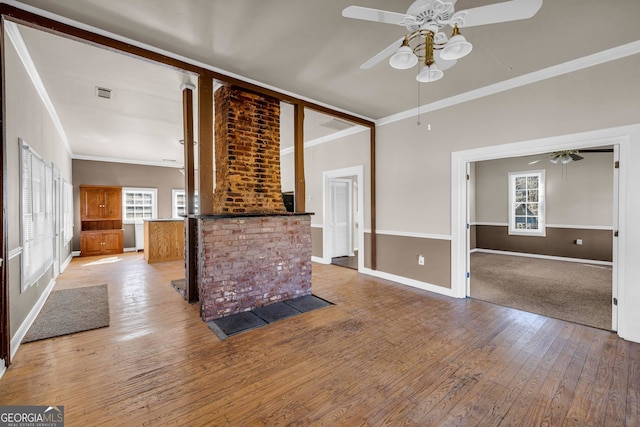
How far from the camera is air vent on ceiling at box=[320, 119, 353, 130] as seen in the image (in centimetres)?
503

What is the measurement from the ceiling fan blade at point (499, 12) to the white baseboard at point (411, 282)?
11.0 feet

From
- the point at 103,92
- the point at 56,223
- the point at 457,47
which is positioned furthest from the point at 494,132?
the point at 56,223

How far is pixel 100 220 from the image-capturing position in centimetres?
793

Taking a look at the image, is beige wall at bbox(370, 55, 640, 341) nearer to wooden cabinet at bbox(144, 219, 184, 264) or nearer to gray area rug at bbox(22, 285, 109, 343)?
gray area rug at bbox(22, 285, 109, 343)

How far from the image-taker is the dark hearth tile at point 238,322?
288 centimetres

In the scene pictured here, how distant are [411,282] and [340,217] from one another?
2.76 m

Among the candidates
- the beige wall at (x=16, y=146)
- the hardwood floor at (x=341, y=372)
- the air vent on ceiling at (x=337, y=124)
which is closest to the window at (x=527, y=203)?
the hardwood floor at (x=341, y=372)

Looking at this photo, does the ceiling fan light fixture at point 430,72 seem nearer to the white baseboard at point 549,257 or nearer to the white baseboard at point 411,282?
the white baseboard at point 411,282

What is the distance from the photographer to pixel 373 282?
4.67 m

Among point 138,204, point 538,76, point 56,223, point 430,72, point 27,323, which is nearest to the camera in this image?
point 430,72

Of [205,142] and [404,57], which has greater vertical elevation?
[404,57]

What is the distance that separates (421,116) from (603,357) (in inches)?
136

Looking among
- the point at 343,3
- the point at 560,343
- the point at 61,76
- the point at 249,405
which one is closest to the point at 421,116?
the point at 343,3

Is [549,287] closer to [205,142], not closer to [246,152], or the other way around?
[246,152]
